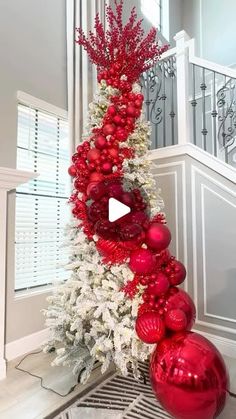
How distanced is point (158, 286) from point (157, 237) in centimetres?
26

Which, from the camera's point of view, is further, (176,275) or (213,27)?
(213,27)

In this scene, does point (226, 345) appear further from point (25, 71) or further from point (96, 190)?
point (25, 71)

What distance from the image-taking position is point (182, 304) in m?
1.48

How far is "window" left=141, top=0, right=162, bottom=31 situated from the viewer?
4148mm

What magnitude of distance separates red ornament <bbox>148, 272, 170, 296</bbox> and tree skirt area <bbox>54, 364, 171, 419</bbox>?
62 centimetres

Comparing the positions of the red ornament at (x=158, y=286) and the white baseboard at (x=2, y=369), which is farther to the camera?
the white baseboard at (x=2, y=369)

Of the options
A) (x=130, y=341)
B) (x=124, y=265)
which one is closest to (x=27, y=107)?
(x=124, y=265)

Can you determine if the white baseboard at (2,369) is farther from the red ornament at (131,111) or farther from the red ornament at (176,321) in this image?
the red ornament at (131,111)

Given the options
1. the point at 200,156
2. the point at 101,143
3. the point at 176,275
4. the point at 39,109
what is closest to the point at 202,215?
the point at 200,156
